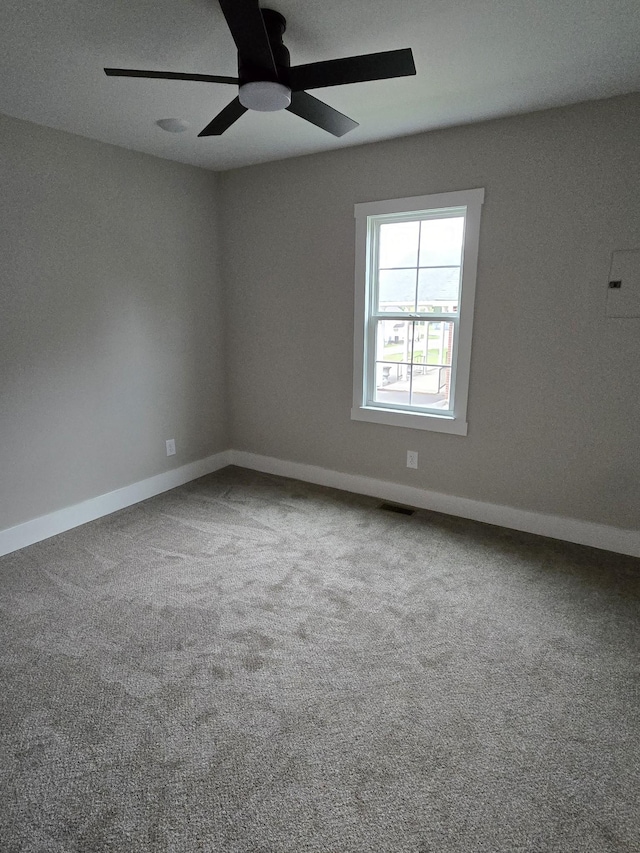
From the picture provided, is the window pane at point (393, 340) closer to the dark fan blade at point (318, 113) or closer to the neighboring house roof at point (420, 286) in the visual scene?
the neighboring house roof at point (420, 286)

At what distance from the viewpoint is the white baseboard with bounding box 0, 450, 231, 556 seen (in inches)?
120

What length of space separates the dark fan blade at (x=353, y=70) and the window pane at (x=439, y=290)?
1610 mm

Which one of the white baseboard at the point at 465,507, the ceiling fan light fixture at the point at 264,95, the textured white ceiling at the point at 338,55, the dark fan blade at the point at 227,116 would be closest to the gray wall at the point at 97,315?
the textured white ceiling at the point at 338,55

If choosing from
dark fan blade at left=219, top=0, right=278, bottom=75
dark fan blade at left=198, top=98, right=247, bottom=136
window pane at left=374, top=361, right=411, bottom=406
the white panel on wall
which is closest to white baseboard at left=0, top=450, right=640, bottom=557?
window pane at left=374, top=361, right=411, bottom=406

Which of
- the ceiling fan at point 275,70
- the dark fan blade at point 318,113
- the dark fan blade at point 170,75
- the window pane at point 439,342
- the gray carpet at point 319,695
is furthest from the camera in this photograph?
the window pane at point 439,342

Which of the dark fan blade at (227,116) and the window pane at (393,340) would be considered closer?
the dark fan blade at (227,116)

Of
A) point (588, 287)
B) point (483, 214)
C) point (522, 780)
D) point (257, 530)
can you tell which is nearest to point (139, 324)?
point (257, 530)

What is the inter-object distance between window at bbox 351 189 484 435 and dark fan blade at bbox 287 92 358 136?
3.34 feet

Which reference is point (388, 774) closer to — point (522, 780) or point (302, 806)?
point (302, 806)

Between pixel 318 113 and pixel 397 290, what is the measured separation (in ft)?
4.82

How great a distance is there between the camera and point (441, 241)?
3.27 meters

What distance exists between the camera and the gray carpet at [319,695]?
143 centimetres

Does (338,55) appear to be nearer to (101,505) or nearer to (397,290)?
(397,290)

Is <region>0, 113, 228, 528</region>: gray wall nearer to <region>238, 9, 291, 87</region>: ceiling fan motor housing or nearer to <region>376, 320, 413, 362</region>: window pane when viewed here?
<region>376, 320, 413, 362</region>: window pane
